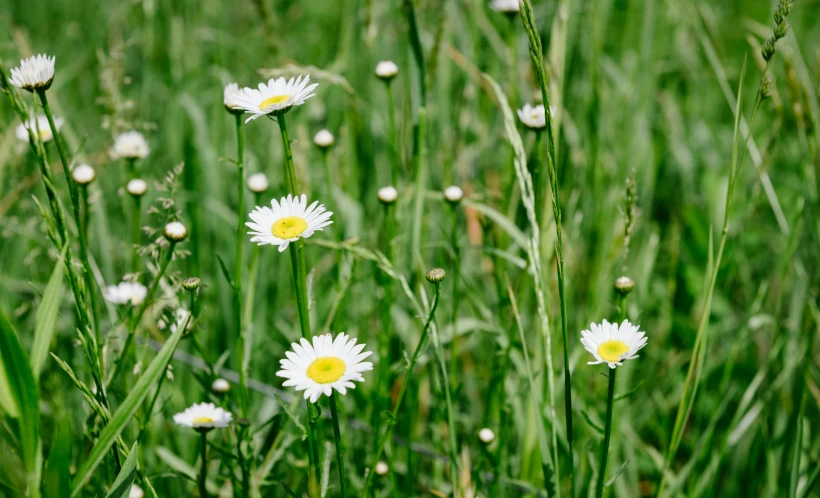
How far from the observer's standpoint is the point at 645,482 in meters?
1.88

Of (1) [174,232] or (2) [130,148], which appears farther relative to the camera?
(2) [130,148]

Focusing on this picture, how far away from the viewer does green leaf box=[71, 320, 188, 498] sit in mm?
843

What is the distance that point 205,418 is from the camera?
4.14 ft

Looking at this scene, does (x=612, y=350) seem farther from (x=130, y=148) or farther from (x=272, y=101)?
(x=130, y=148)

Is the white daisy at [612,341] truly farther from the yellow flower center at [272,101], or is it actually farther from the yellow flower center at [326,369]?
the yellow flower center at [272,101]

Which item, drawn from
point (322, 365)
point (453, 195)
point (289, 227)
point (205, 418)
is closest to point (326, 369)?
point (322, 365)

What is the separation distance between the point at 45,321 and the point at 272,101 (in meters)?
0.48

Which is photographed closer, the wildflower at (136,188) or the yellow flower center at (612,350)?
the yellow flower center at (612,350)

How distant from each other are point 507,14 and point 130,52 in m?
2.20

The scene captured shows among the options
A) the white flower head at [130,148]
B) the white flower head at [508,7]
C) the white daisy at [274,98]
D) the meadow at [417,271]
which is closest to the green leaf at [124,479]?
the meadow at [417,271]

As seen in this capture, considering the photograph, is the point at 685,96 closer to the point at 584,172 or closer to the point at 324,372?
the point at 584,172

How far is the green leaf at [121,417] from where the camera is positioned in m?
0.84

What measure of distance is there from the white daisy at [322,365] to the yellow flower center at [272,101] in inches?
14.3

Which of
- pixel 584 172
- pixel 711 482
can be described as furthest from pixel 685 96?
pixel 711 482
